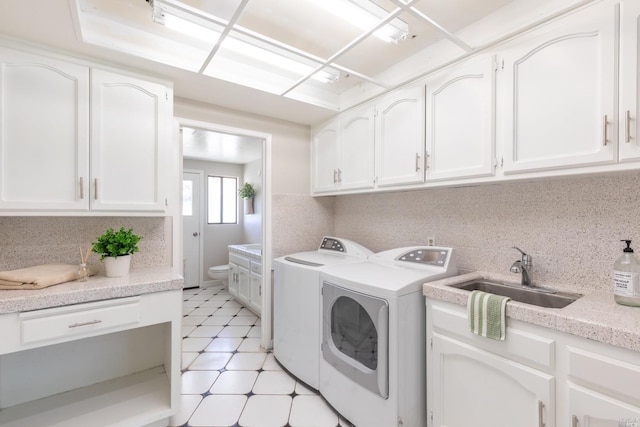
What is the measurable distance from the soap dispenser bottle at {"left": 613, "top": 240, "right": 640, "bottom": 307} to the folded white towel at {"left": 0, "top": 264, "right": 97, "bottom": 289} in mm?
2730

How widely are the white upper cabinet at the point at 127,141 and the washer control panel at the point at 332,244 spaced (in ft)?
4.68

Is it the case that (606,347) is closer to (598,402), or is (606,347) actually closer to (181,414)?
(598,402)

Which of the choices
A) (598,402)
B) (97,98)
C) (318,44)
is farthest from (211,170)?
(598,402)

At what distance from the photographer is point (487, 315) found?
49.8 inches

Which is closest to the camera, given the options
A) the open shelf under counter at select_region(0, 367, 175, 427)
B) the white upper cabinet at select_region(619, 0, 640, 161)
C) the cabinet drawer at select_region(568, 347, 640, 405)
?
the cabinet drawer at select_region(568, 347, 640, 405)

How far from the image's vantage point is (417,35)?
172 centimetres

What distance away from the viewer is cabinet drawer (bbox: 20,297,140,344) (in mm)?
1347

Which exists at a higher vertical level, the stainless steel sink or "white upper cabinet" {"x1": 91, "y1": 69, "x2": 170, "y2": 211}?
"white upper cabinet" {"x1": 91, "y1": 69, "x2": 170, "y2": 211}

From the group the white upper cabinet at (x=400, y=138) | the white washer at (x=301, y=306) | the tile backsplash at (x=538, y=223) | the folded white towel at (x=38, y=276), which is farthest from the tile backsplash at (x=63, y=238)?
the tile backsplash at (x=538, y=223)

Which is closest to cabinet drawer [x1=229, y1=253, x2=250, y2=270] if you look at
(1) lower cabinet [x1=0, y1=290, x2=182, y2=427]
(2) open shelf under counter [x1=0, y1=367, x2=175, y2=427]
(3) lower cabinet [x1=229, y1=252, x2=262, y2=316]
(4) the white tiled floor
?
(3) lower cabinet [x1=229, y1=252, x2=262, y2=316]

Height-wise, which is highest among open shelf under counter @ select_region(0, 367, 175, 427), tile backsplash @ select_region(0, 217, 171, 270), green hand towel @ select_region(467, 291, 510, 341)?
tile backsplash @ select_region(0, 217, 171, 270)

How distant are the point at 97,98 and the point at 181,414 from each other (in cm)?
203

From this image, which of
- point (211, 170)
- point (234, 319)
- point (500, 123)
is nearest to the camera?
point (500, 123)

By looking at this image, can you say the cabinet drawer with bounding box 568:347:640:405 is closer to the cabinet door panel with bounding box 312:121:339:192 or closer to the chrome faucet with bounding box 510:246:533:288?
the chrome faucet with bounding box 510:246:533:288
